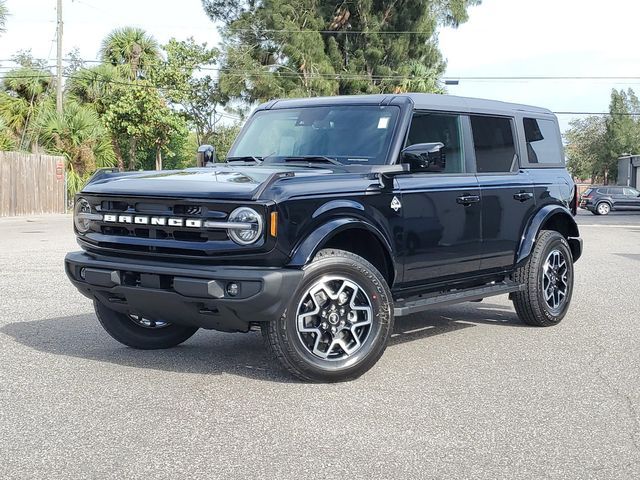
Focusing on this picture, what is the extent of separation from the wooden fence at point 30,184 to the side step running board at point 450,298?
1044 inches

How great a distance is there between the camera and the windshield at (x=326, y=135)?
6609 mm

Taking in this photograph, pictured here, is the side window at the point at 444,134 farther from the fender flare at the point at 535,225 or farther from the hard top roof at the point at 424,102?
the fender flare at the point at 535,225

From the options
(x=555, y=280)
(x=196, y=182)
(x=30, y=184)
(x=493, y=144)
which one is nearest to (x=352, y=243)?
(x=196, y=182)

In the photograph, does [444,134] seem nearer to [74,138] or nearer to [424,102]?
[424,102]

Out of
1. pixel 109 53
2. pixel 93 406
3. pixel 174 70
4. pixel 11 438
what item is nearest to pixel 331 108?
pixel 93 406

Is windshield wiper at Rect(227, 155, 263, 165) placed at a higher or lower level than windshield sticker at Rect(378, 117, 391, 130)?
lower

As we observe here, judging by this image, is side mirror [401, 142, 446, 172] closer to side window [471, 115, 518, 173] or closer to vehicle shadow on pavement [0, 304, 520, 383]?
side window [471, 115, 518, 173]

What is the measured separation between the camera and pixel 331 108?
702 centimetres

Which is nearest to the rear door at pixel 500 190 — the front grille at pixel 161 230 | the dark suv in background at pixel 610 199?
the front grille at pixel 161 230

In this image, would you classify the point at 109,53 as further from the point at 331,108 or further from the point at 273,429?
the point at 273,429

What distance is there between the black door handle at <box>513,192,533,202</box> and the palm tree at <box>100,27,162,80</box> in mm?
36355

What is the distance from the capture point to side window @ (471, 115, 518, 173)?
294 inches

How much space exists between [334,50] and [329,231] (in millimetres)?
43417

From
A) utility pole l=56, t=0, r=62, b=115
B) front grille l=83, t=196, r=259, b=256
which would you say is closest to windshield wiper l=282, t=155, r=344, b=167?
front grille l=83, t=196, r=259, b=256
